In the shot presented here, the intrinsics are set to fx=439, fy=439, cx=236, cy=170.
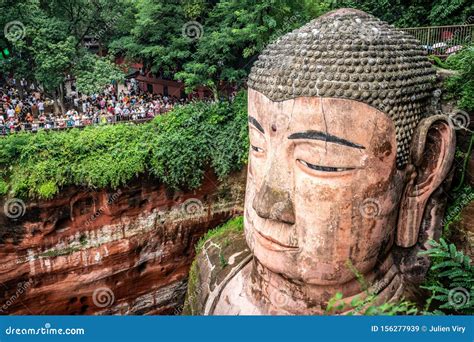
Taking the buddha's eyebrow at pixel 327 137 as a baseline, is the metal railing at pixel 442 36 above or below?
above

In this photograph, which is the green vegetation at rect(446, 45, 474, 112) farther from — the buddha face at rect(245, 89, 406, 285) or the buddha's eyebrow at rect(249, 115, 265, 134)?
the buddha's eyebrow at rect(249, 115, 265, 134)

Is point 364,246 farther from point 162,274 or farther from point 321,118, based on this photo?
point 162,274

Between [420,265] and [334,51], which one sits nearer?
[334,51]

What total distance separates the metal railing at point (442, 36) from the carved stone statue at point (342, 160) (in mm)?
5654

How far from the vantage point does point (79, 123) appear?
14.1 m

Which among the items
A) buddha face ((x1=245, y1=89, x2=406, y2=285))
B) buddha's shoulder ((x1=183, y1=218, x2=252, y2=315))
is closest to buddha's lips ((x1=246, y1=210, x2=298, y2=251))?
buddha face ((x1=245, y1=89, x2=406, y2=285))

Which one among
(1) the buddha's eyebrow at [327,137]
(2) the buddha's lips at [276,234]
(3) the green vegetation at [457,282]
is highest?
(1) the buddha's eyebrow at [327,137]

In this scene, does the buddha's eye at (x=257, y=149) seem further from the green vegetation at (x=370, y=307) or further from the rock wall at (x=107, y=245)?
the rock wall at (x=107, y=245)

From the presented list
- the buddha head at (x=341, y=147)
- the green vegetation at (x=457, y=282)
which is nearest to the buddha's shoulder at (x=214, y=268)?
the buddha head at (x=341, y=147)

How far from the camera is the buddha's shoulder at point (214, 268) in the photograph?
6727mm

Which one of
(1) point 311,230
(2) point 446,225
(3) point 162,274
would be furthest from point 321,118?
(3) point 162,274

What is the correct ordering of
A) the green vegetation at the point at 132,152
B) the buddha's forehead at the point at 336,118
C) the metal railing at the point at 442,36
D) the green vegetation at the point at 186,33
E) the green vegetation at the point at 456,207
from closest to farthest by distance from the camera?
the buddha's forehead at the point at 336,118 < the green vegetation at the point at 456,207 < the metal railing at the point at 442,36 < the green vegetation at the point at 132,152 < the green vegetation at the point at 186,33

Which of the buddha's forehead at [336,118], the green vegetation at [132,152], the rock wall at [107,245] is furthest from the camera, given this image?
the green vegetation at [132,152]

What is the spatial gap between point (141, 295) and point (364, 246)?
8.83 metres
